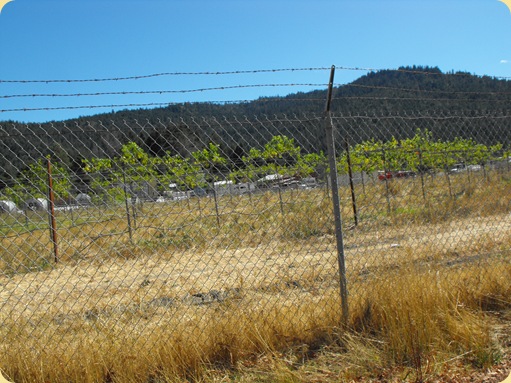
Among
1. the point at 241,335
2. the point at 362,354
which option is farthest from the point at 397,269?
the point at 241,335

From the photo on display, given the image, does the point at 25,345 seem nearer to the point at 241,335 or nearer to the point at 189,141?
the point at 241,335

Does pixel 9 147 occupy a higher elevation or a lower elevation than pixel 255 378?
higher

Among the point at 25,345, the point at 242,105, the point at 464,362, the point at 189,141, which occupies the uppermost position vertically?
the point at 242,105

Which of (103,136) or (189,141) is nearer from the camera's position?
(103,136)

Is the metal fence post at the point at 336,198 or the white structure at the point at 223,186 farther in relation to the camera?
the white structure at the point at 223,186

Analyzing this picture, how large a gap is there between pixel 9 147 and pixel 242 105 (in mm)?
1739

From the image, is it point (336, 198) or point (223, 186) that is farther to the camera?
point (223, 186)

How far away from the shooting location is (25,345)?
314 cm

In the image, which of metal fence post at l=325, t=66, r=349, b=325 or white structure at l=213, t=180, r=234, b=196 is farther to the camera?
white structure at l=213, t=180, r=234, b=196

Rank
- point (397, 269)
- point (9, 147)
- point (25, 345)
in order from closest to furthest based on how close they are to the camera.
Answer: point (9, 147) < point (25, 345) < point (397, 269)

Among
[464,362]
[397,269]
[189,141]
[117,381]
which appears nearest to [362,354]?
[464,362]

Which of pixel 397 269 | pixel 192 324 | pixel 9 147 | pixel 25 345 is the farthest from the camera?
pixel 397 269

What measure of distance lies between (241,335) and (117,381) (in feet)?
3.10

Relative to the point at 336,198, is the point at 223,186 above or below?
above
